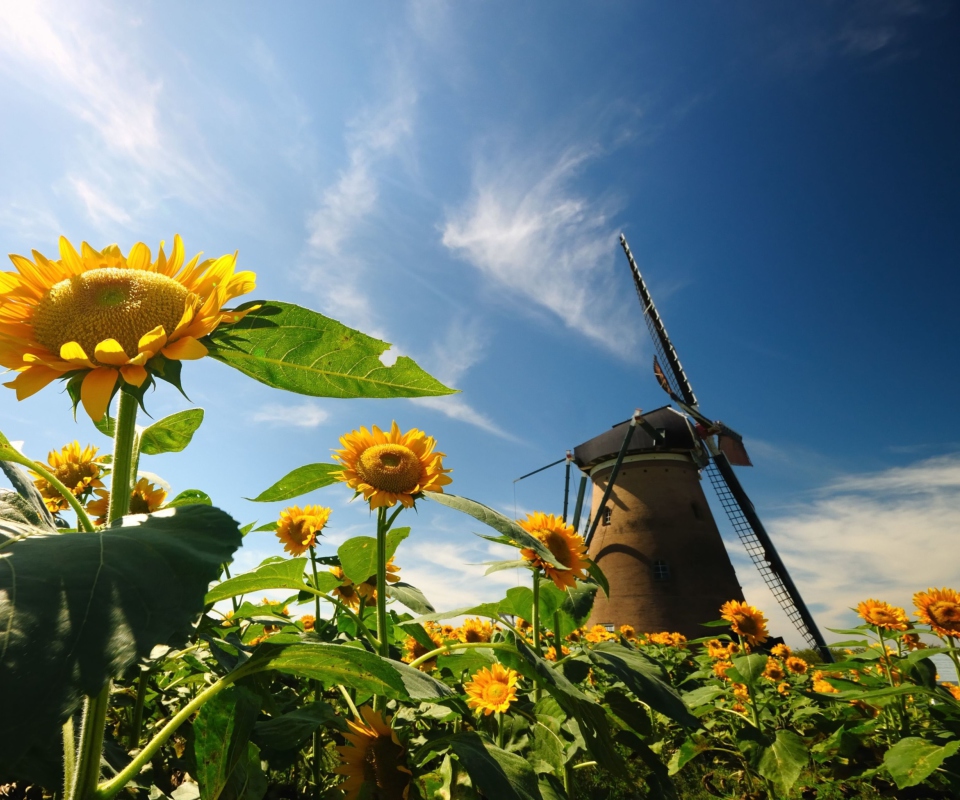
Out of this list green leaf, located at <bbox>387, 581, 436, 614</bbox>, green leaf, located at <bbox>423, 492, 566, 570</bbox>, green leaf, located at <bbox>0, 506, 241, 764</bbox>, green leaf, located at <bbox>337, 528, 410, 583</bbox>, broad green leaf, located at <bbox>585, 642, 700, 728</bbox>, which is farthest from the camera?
green leaf, located at <bbox>387, 581, 436, 614</bbox>

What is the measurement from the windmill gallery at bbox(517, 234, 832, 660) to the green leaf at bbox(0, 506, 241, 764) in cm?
2090

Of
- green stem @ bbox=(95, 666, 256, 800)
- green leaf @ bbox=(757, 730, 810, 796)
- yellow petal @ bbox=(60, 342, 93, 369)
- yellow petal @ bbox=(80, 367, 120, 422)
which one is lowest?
green leaf @ bbox=(757, 730, 810, 796)

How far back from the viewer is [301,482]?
201 cm

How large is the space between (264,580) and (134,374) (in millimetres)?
787

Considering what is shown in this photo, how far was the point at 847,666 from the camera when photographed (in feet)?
13.0

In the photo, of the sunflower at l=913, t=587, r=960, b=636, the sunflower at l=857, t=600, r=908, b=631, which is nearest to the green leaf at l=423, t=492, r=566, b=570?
the sunflower at l=913, t=587, r=960, b=636

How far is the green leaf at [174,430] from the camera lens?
5.55 ft

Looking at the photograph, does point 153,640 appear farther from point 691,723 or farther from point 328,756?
point 328,756

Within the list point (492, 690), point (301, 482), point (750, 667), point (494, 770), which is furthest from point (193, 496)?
point (750, 667)

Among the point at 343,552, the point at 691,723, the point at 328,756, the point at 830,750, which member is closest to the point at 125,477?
the point at 343,552

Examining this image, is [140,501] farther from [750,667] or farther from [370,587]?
[750,667]

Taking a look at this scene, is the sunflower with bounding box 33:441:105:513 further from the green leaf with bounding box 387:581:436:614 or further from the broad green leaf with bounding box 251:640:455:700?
the broad green leaf with bounding box 251:640:455:700

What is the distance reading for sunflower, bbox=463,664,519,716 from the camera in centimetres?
272

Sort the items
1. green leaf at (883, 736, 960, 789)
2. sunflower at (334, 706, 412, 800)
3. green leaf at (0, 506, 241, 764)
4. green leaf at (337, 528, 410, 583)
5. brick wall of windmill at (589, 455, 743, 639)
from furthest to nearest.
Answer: brick wall of windmill at (589, 455, 743, 639) < green leaf at (883, 736, 960, 789) < green leaf at (337, 528, 410, 583) < sunflower at (334, 706, 412, 800) < green leaf at (0, 506, 241, 764)
